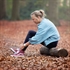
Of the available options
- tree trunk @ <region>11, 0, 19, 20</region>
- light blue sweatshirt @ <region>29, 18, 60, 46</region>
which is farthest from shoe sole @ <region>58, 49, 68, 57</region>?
tree trunk @ <region>11, 0, 19, 20</region>

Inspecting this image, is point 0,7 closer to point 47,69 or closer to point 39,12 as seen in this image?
point 39,12

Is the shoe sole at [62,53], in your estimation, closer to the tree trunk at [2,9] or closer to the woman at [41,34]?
the woman at [41,34]

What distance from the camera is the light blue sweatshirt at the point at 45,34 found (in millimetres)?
7348

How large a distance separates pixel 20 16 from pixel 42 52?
55.3 feet

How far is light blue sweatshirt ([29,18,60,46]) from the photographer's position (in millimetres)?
7348

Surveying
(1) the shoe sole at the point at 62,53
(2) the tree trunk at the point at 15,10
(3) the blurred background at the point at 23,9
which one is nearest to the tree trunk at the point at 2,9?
(3) the blurred background at the point at 23,9

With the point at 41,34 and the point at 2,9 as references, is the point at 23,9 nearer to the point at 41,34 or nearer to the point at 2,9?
the point at 2,9

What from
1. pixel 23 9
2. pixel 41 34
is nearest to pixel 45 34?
pixel 41 34

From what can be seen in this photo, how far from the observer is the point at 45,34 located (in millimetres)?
7426

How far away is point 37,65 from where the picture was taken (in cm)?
567

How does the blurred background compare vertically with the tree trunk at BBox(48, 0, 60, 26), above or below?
below

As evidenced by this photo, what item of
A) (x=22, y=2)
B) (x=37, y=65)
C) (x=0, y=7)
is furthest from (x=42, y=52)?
(x=22, y=2)

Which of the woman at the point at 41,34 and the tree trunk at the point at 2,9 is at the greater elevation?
the woman at the point at 41,34

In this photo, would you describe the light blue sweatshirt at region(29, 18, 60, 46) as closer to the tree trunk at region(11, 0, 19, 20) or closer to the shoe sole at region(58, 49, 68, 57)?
the shoe sole at region(58, 49, 68, 57)
